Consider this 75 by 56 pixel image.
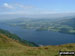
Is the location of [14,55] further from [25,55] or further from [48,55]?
[48,55]

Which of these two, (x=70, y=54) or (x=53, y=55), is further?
(x=53, y=55)

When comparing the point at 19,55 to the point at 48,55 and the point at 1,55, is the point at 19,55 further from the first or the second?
the point at 48,55

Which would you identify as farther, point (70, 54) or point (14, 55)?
point (14, 55)

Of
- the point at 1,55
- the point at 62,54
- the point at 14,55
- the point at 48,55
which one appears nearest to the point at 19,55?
the point at 14,55

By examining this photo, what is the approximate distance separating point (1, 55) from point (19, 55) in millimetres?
2094

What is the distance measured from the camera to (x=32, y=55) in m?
19.2

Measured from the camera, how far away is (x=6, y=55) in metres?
19.2

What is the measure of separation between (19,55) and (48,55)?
343cm

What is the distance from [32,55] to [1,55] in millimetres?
3620

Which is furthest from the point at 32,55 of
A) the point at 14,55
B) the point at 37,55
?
the point at 14,55

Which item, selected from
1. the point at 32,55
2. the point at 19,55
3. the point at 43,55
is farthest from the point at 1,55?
the point at 43,55

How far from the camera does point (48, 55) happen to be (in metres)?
19.4

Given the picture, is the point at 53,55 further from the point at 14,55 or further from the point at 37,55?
the point at 14,55

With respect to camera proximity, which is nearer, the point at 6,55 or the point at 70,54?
the point at 70,54
